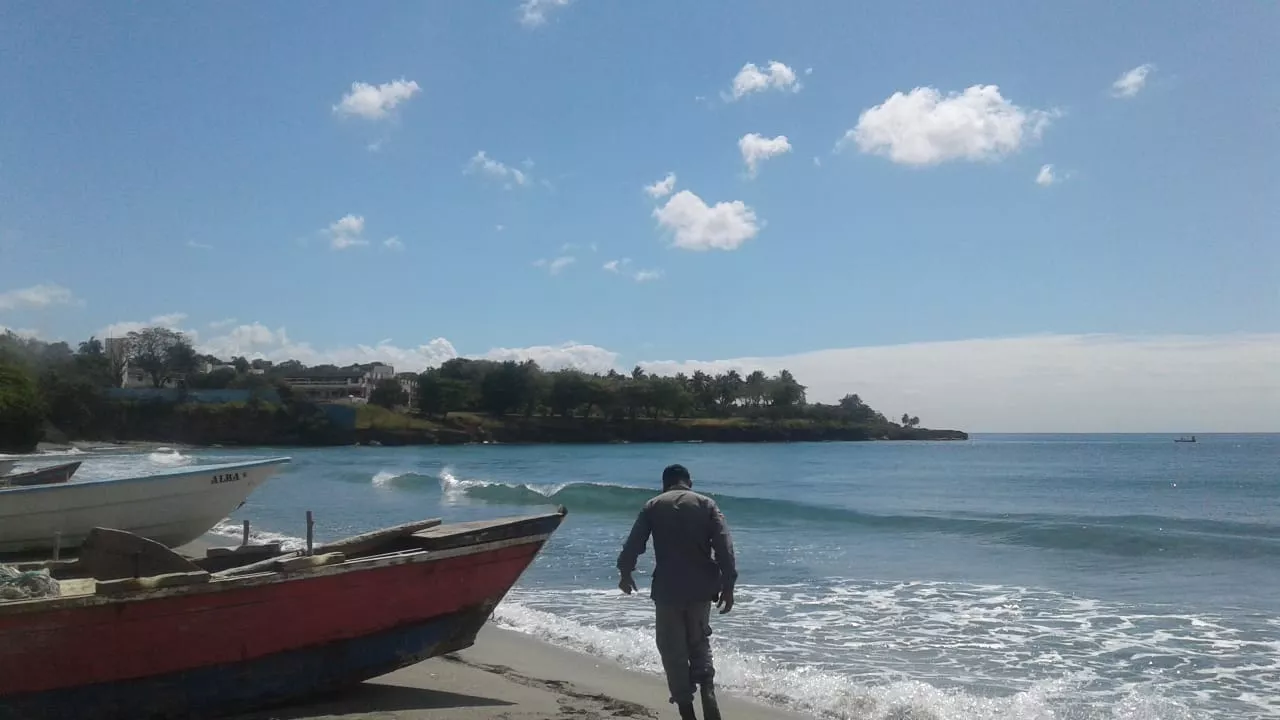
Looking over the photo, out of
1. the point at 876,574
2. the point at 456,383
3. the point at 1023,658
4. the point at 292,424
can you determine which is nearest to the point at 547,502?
the point at 876,574

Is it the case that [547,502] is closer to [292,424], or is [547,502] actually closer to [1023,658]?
[1023,658]

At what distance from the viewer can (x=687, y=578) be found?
570cm

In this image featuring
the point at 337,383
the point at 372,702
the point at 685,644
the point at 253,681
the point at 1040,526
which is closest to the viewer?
the point at 685,644

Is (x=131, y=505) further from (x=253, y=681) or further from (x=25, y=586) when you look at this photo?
(x=253, y=681)

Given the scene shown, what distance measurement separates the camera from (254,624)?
19.5 feet

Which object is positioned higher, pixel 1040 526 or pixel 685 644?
pixel 685 644

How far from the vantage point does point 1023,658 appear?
30.2 ft

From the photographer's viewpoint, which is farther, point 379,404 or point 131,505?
point 379,404

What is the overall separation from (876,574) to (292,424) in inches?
3865

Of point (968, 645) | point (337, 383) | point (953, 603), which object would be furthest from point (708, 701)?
point (337, 383)

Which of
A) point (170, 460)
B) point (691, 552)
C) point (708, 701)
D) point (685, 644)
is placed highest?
point (691, 552)

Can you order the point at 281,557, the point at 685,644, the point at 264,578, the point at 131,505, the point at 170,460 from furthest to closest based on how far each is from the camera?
the point at 170,460 < the point at 131,505 < the point at 281,557 < the point at 264,578 < the point at 685,644

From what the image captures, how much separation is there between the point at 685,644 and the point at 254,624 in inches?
106

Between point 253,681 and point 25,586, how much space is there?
4.72 feet
